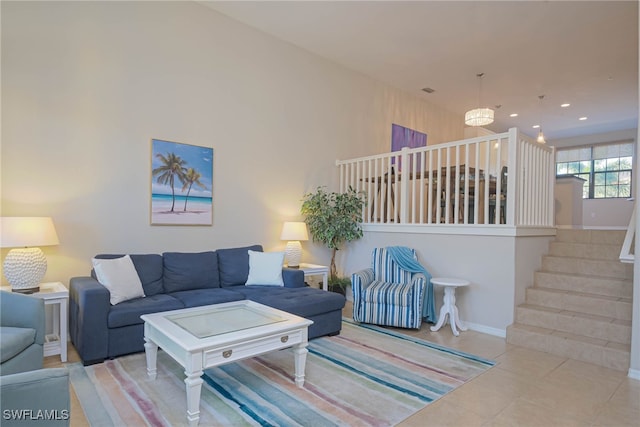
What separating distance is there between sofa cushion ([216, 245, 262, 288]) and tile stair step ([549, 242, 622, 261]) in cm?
383

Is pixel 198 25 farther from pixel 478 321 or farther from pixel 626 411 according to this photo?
pixel 626 411

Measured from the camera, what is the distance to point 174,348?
7.22ft

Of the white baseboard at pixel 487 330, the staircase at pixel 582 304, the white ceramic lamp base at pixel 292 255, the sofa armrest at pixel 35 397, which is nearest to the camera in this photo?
the sofa armrest at pixel 35 397

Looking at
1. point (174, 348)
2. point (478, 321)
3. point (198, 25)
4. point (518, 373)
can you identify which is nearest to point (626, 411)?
point (518, 373)

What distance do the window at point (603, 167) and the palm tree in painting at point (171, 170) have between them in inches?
368

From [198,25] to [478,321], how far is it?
4.74m

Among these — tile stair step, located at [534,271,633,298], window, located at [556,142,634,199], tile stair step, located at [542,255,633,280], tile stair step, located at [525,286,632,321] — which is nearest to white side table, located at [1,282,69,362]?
tile stair step, located at [525,286,632,321]

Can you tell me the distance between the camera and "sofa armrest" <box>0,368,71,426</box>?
1.15 metres

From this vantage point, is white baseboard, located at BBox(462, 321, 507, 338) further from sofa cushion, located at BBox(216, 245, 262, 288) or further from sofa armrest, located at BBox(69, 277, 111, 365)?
sofa armrest, located at BBox(69, 277, 111, 365)

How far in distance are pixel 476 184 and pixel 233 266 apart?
299 cm

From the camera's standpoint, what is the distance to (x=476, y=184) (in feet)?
13.7

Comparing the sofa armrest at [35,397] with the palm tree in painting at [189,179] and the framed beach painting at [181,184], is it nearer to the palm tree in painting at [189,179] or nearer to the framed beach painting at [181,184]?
the framed beach painting at [181,184]

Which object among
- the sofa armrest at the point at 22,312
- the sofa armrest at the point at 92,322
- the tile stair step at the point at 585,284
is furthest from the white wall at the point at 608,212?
the sofa armrest at the point at 22,312

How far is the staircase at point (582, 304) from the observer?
3.19 metres
